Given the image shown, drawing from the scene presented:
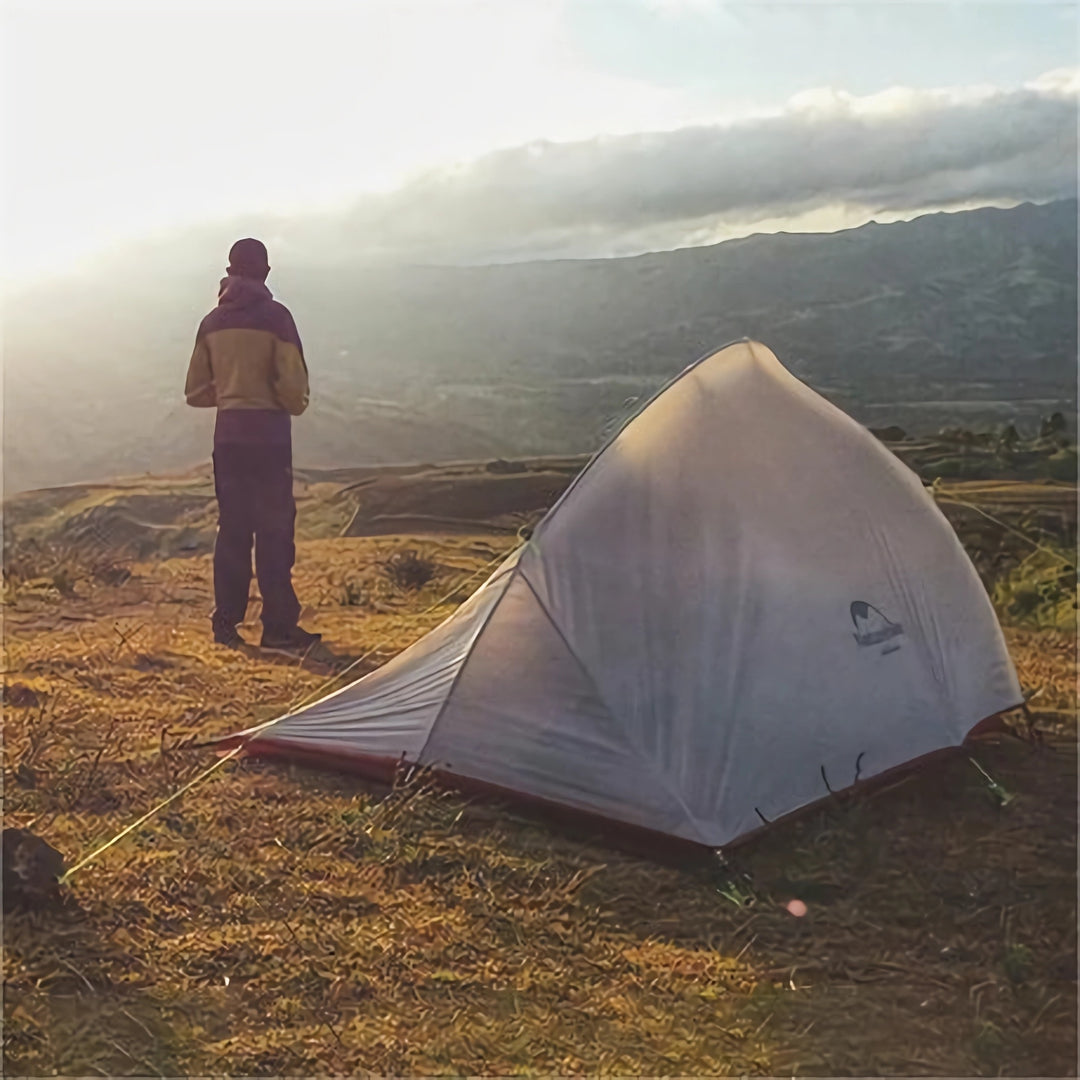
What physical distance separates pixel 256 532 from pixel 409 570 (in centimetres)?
127

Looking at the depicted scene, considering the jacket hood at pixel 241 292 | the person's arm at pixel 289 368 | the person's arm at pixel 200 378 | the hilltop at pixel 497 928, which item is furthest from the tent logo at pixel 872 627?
the person's arm at pixel 200 378

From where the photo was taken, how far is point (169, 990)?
3.14m

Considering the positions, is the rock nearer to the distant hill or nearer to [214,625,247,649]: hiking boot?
[214,625,247,649]: hiking boot

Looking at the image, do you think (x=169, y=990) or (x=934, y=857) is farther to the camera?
(x=934, y=857)

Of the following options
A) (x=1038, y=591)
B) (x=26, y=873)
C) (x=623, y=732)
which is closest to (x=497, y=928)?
(x=623, y=732)

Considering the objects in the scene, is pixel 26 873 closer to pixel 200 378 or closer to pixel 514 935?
pixel 514 935

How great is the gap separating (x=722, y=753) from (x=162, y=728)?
2473 millimetres

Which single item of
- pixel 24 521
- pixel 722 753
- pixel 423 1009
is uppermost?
pixel 24 521

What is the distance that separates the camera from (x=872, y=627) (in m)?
3.95

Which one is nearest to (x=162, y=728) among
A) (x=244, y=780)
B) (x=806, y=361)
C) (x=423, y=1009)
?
(x=244, y=780)

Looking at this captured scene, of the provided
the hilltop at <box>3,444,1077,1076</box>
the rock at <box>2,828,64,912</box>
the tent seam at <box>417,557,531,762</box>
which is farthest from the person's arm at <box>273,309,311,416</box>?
the rock at <box>2,828,64,912</box>

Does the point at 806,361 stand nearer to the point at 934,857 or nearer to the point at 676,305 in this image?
the point at 676,305

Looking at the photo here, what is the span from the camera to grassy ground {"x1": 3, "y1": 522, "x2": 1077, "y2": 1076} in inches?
114

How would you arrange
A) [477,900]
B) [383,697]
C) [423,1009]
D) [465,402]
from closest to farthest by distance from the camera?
[423,1009] → [477,900] → [383,697] → [465,402]
